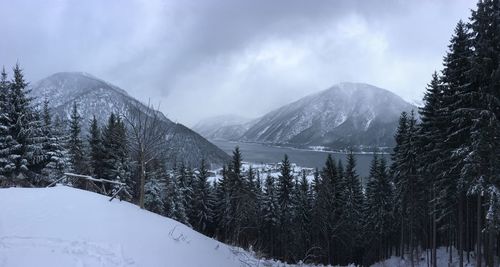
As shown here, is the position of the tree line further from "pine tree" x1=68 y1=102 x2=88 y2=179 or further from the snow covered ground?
the snow covered ground

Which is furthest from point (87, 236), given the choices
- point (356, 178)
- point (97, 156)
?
point (356, 178)

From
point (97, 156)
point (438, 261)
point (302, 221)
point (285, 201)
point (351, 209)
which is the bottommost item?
point (438, 261)

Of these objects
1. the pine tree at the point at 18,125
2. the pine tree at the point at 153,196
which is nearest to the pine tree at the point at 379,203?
the pine tree at the point at 153,196

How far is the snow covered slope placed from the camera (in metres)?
7.98

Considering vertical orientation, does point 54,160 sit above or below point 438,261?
above

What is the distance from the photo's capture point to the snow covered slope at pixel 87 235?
7.98 m

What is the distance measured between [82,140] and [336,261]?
35933 millimetres

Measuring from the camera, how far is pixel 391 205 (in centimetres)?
4016

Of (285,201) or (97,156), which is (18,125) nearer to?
(97,156)

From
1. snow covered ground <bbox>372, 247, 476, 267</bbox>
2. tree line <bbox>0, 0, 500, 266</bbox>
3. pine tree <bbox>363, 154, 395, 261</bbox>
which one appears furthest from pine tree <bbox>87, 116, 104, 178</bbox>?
pine tree <bbox>363, 154, 395, 261</bbox>

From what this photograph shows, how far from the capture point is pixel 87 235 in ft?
30.0

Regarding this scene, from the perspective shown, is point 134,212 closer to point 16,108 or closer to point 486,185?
point 486,185

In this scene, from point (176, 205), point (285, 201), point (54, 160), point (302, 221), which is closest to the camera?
point (54, 160)

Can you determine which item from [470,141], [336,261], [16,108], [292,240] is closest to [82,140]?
[16,108]
